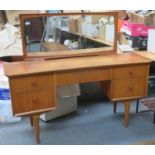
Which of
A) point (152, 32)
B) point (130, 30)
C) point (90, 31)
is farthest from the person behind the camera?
point (130, 30)

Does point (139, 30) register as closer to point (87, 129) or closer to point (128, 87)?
point (128, 87)

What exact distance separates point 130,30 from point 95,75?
113 cm

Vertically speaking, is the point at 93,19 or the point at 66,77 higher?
the point at 93,19

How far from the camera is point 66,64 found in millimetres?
2092

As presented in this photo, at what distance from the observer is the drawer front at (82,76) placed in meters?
2.00

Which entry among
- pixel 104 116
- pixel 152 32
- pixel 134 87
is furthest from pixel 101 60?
pixel 152 32

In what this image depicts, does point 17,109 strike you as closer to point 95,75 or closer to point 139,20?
point 95,75

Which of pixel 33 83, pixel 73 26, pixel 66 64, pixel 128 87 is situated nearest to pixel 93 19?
pixel 73 26

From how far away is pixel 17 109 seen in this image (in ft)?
6.37

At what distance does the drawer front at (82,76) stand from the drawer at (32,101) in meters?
0.15

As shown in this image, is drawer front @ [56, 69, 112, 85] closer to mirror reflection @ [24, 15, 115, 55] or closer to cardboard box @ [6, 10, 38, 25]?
mirror reflection @ [24, 15, 115, 55]

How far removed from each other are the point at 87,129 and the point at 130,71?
68 centimetres

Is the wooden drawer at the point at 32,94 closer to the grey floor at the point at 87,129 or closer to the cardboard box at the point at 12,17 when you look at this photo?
the grey floor at the point at 87,129

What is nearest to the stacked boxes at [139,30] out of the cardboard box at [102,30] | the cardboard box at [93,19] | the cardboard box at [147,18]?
the cardboard box at [147,18]
